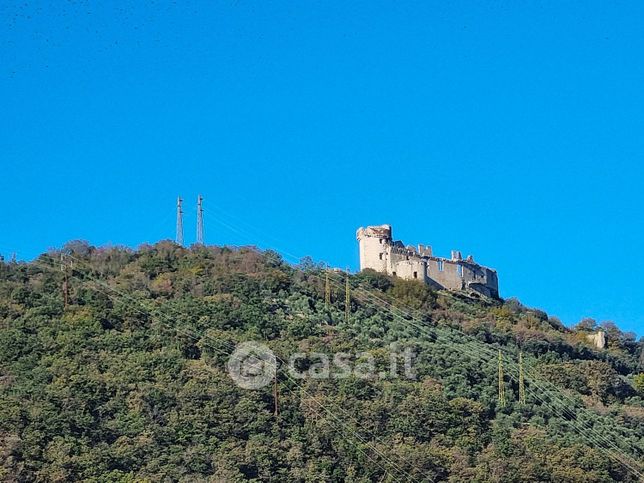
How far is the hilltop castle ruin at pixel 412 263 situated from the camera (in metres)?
74.2

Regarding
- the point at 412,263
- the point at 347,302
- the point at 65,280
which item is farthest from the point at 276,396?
the point at 412,263

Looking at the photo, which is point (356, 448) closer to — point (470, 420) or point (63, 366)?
point (470, 420)

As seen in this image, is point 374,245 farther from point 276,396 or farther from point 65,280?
point 276,396

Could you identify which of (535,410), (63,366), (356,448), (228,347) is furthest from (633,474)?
(63,366)

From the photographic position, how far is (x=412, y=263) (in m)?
74.3

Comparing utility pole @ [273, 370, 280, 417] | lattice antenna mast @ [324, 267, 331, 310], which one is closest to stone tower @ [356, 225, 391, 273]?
lattice antenna mast @ [324, 267, 331, 310]

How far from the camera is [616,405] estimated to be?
62156mm

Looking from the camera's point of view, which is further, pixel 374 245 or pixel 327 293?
pixel 374 245

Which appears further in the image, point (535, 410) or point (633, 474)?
point (535, 410)

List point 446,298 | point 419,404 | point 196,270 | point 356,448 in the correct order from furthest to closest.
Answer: point 446,298 → point 196,270 → point 419,404 → point 356,448

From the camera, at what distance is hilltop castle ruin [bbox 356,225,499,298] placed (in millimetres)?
74250

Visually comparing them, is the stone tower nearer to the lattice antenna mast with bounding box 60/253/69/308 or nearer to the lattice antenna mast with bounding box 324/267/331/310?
the lattice antenna mast with bounding box 324/267/331/310

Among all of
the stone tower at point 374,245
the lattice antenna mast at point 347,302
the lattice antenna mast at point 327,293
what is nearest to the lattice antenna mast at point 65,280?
the lattice antenna mast at point 327,293

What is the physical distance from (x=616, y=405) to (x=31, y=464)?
76.7 feet
